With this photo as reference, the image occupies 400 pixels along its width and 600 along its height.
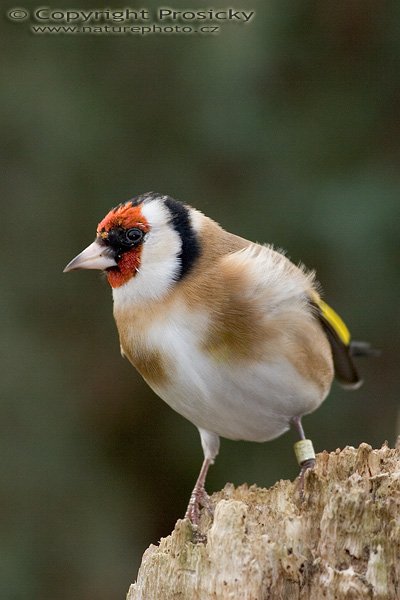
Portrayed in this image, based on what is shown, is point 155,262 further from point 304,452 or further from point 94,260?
point 304,452

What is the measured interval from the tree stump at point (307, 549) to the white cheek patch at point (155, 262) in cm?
100

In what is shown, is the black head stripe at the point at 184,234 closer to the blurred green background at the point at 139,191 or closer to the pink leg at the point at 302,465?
the pink leg at the point at 302,465

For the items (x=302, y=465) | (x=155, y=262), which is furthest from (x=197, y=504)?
(x=155, y=262)

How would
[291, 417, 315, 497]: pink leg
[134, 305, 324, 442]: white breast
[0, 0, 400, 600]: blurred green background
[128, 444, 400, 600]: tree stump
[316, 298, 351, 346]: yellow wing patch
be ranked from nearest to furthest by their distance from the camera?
[128, 444, 400, 600]: tree stump < [291, 417, 315, 497]: pink leg < [134, 305, 324, 442]: white breast < [316, 298, 351, 346]: yellow wing patch < [0, 0, 400, 600]: blurred green background

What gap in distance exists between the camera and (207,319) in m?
3.58

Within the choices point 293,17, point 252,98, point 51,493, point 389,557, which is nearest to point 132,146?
point 252,98

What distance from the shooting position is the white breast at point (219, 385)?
3.57 meters

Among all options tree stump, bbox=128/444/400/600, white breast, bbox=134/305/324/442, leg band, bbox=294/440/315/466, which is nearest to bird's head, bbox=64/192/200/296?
white breast, bbox=134/305/324/442

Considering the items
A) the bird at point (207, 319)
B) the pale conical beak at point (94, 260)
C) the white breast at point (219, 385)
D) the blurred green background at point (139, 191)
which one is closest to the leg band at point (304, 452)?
the bird at point (207, 319)

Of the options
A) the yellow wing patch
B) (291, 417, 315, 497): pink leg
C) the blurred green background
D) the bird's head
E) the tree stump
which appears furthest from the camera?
the blurred green background

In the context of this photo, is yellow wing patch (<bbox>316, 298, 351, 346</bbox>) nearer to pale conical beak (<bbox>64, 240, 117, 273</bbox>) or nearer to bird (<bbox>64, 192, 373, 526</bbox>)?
bird (<bbox>64, 192, 373, 526</bbox>)

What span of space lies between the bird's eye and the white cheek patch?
27 mm

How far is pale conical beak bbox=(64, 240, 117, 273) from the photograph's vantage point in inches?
144

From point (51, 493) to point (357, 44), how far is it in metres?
2.92
